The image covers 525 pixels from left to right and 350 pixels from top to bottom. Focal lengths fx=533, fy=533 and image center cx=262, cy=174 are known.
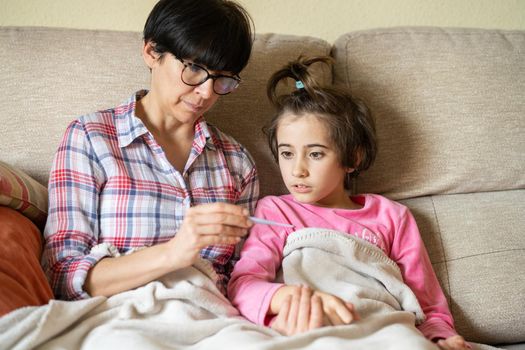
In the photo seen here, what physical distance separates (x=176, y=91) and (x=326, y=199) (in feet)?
1.70

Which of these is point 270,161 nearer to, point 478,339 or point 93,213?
point 93,213

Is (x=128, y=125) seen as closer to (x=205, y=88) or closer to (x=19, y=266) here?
(x=205, y=88)

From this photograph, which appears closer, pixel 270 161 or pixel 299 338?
pixel 299 338

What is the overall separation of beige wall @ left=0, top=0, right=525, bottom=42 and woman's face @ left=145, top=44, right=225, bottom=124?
604 millimetres

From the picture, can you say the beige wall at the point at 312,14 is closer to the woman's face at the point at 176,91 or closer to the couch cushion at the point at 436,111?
the couch cushion at the point at 436,111

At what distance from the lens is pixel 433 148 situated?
1656mm

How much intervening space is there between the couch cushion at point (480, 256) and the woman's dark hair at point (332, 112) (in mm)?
287

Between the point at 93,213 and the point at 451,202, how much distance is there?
1.07 meters

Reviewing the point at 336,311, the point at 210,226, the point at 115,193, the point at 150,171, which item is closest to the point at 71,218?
the point at 115,193

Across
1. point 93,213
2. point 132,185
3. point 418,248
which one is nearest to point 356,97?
point 418,248

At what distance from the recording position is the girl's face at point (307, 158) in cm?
138

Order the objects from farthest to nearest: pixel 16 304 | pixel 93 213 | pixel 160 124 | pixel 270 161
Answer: pixel 270 161
pixel 160 124
pixel 93 213
pixel 16 304

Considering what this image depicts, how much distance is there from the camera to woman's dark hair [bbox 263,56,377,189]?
1.43m

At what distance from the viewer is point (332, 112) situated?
143 cm
